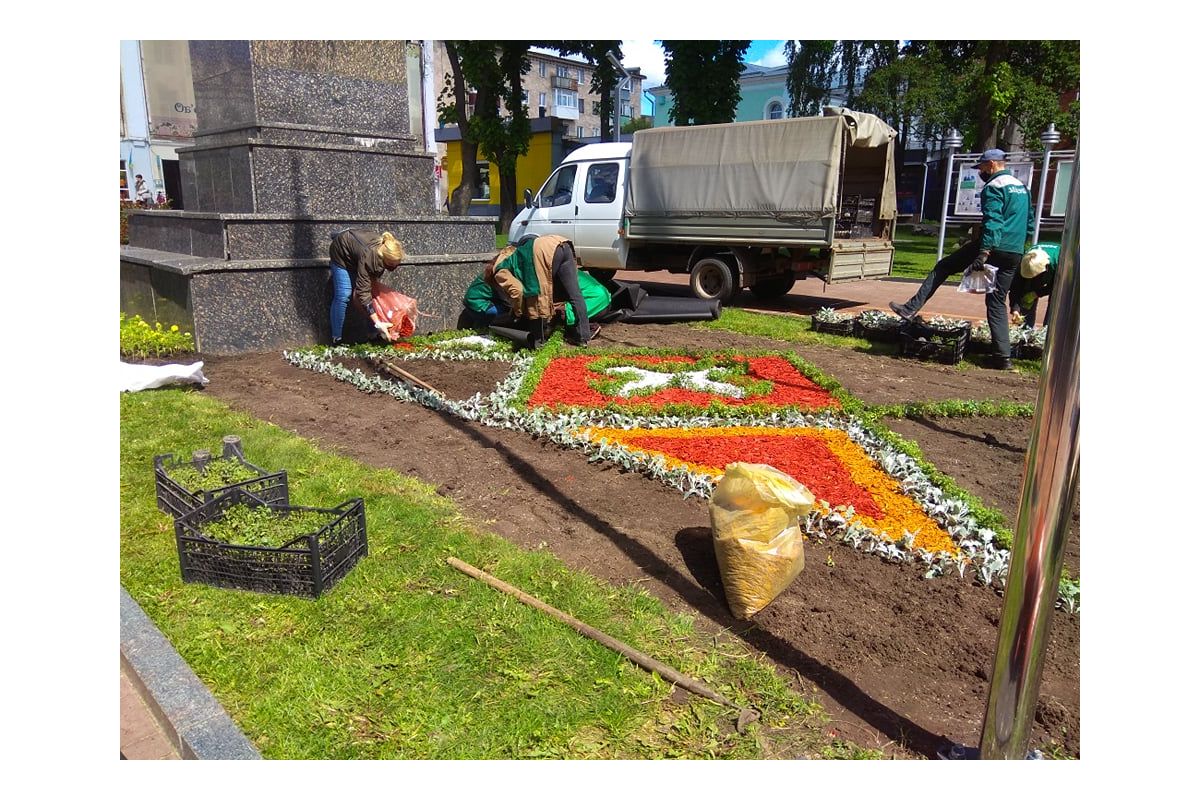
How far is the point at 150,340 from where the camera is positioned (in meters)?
8.17

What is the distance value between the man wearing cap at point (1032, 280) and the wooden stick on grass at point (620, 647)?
7.61 metres

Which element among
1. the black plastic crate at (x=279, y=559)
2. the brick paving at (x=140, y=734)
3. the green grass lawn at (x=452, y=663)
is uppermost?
the black plastic crate at (x=279, y=559)

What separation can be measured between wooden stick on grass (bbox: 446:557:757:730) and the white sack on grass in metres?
4.74

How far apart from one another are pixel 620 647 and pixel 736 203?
1119 centimetres

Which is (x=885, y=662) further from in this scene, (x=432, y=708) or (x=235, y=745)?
(x=235, y=745)

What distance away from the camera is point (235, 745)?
259cm

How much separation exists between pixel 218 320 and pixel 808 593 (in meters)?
7.38

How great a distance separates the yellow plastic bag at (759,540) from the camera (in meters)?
3.37

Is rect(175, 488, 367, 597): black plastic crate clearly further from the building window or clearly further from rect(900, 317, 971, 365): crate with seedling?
the building window

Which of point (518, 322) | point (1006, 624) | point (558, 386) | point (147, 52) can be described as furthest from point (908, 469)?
point (147, 52)

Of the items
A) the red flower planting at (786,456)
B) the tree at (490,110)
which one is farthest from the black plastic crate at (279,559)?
the tree at (490,110)

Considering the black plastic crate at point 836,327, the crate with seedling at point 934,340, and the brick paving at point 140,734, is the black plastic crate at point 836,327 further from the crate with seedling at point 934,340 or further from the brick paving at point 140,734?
the brick paving at point 140,734

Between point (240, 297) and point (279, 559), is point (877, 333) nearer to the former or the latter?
point (240, 297)

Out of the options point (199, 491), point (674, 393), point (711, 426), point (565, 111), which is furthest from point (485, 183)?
point (199, 491)
